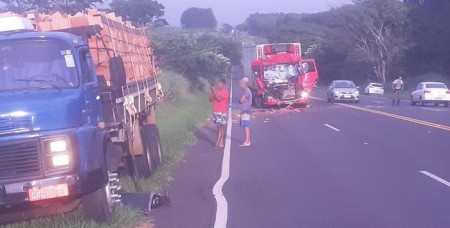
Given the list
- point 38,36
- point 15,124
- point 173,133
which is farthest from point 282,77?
point 15,124

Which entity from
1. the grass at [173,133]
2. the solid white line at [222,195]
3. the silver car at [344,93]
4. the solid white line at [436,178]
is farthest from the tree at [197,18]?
the solid white line at [436,178]

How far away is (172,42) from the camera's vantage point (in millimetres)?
47469

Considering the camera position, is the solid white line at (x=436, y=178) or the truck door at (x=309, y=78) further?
the truck door at (x=309, y=78)

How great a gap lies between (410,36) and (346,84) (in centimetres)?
2696

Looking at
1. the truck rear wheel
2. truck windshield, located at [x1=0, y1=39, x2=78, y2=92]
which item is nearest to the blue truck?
truck windshield, located at [x1=0, y1=39, x2=78, y2=92]

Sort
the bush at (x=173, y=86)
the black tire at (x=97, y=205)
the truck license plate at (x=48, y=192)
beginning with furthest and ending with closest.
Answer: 1. the bush at (x=173, y=86)
2. the black tire at (x=97, y=205)
3. the truck license plate at (x=48, y=192)

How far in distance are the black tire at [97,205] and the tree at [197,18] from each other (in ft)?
441

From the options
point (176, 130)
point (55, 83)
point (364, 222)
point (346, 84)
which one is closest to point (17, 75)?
point (55, 83)

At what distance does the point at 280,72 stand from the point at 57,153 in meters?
30.5

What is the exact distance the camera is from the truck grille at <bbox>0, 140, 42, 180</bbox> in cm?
865

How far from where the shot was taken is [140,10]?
48.6m

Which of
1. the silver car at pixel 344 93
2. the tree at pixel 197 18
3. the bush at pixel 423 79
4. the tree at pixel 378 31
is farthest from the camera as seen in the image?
the tree at pixel 197 18

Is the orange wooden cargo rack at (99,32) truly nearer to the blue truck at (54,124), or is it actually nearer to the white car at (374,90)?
the blue truck at (54,124)

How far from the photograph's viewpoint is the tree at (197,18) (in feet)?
474
